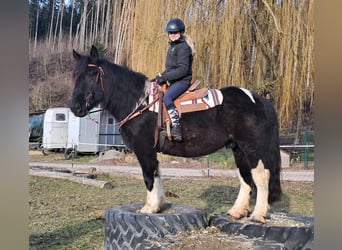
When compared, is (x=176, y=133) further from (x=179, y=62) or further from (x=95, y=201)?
(x=95, y=201)

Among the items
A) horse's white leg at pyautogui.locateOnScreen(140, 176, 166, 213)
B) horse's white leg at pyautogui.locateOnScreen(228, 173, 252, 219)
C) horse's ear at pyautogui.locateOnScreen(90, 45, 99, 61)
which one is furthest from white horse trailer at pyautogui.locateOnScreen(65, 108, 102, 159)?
horse's white leg at pyautogui.locateOnScreen(228, 173, 252, 219)

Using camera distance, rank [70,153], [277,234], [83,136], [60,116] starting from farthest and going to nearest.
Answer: [70,153]
[83,136]
[60,116]
[277,234]

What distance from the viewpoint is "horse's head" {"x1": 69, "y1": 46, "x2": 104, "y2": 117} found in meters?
2.21

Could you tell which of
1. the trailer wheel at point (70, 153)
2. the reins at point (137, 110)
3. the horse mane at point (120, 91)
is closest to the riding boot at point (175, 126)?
the reins at point (137, 110)

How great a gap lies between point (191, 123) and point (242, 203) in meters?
0.58

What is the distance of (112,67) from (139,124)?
0.37 metres

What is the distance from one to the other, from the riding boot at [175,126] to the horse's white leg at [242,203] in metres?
0.47

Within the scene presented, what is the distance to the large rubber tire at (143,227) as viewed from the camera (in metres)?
2.13

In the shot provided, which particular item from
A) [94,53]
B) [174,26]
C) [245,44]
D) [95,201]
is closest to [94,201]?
[95,201]

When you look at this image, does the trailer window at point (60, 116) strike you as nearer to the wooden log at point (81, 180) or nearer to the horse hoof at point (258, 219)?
the wooden log at point (81, 180)

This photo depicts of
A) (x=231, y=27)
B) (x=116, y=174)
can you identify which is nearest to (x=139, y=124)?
(x=116, y=174)

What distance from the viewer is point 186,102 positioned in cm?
226

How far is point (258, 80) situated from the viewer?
3.04 metres
